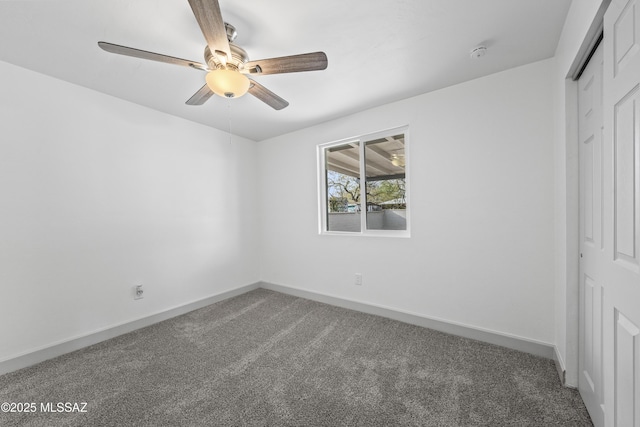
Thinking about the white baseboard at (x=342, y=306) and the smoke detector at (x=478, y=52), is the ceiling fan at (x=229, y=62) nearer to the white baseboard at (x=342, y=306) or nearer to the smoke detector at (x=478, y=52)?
the smoke detector at (x=478, y=52)

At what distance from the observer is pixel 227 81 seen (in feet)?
4.89

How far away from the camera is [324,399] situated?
158cm

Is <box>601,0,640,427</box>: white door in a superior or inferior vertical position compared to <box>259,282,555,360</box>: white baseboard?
superior

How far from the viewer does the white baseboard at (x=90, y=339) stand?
1.93 m

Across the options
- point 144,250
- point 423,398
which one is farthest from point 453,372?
point 144,250

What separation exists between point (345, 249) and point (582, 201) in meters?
2.16

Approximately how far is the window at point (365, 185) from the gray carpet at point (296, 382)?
1224 mm

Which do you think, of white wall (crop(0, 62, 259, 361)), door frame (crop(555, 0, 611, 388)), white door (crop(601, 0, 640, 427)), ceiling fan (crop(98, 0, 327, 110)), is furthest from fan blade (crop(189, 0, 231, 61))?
door frame (crop(555, 0, 611, 388))

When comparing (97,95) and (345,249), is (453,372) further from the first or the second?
(97,95)

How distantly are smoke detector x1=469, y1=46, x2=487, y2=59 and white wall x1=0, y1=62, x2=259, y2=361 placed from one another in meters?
3.07

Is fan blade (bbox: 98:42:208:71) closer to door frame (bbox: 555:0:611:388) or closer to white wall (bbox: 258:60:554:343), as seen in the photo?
white wall (bbox: 258:60:554:343)

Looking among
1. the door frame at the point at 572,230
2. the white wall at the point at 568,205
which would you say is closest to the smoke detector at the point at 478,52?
the white wall at the point at 568,205

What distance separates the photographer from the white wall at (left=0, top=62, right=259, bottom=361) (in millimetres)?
1957

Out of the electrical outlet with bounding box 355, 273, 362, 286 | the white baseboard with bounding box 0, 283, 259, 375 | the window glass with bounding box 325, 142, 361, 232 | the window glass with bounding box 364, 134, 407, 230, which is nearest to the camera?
the white baseboard with bounding box 0, 283, 259, 375
